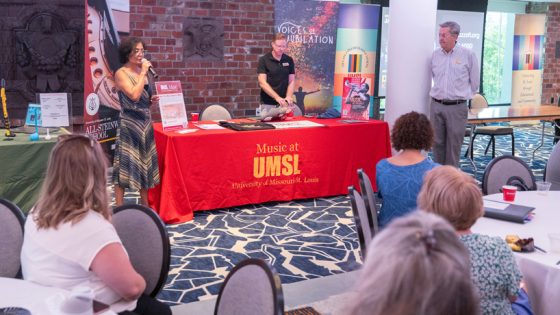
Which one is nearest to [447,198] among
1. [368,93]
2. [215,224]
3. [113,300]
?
[113,300]

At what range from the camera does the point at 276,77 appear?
6.25 meters

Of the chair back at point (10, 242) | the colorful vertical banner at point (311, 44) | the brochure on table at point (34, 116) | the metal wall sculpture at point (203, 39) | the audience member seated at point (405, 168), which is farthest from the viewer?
the colorful vertical banner at point (311, 44)

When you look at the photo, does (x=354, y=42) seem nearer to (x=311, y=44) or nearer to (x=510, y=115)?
(x=311, y=44)

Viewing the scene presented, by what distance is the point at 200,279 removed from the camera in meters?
3.87

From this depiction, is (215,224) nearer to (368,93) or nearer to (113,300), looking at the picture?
(368,93)

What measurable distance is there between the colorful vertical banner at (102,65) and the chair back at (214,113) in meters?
0.91

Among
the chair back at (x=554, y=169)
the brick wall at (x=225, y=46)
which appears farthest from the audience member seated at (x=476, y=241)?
the brick wall at (x=225, y=46)

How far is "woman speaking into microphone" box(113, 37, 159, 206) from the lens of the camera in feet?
15.2

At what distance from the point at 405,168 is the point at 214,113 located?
3350 mm

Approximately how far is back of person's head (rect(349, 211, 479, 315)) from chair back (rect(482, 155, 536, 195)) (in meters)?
2.94

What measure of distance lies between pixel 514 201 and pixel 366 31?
5798mm

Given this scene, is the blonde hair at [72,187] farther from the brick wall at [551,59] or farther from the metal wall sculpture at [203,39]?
the brick wall at [551,59]

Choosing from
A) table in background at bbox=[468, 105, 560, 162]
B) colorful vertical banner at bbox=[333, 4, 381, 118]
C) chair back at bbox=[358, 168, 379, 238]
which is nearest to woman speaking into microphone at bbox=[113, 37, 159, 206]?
chair back at bbox=[358, 168, 379, 238]

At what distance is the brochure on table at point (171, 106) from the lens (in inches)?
195
